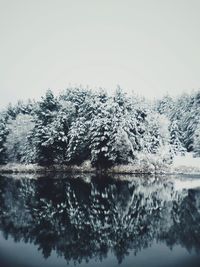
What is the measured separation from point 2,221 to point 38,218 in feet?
5.16

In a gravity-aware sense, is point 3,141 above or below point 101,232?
above

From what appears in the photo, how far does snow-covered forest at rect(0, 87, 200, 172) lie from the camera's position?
44531 millimetres

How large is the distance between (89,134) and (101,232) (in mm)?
35470

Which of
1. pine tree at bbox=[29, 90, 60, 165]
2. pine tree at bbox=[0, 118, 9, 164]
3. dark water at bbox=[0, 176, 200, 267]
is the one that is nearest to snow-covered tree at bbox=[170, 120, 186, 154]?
pine tree at bbox=[29, 90, 60, 165]

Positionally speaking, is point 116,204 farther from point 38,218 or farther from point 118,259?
point 118,259

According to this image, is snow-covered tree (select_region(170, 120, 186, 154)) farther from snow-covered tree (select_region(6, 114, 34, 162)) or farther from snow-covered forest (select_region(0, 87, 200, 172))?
snow-covered tree (select_region(6, 114, 34, 162))

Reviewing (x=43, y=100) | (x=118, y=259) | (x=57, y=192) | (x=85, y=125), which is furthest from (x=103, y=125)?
(x=118, y=259)

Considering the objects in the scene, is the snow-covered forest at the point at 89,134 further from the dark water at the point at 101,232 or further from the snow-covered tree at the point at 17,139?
the dark water at the point at 101,232

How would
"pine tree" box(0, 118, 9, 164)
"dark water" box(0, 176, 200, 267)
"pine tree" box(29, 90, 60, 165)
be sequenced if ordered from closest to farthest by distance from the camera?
"dark water" box(0, 176, 200, 267) → "pine tree" box(29, 90, 60, 165) → "pine tree" box(0, 118, 9, 164)

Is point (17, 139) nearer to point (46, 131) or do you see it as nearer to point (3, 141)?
point (3, 141)

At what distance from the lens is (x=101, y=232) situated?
1177cm

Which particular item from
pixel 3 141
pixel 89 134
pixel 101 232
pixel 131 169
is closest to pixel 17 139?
pixel 3 141

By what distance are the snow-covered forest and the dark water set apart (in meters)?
24.9

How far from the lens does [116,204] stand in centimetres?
1811
